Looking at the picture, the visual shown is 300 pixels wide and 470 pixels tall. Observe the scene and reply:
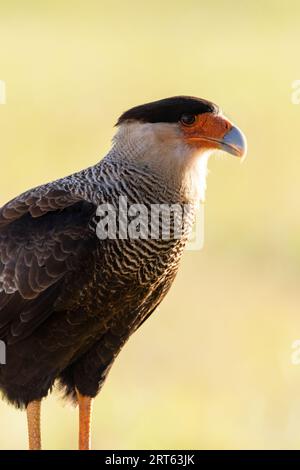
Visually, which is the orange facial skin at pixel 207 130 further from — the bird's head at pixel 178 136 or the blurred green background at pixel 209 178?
the blurred green background at pixel 209 178

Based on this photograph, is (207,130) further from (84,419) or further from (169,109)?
(84,419)

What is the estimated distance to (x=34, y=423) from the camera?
6.82 metres

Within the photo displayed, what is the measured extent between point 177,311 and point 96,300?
14.8 feet

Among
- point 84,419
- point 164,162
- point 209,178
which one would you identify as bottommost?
point 84,419

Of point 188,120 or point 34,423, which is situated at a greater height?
point 188,120

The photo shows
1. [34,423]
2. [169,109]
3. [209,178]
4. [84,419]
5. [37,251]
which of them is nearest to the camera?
[37,251]

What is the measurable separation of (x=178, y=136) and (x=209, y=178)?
6998 mm

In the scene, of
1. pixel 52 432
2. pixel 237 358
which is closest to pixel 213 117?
pixel 52 432

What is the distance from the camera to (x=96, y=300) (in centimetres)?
629

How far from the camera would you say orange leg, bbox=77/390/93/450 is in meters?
6.92

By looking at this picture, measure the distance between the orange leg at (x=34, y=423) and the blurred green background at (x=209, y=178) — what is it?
0.27 meters

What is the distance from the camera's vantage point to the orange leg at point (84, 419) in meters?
6.92

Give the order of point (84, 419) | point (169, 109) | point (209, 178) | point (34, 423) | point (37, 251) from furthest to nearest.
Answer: point (209, 178), point (84, 419), point (34, 423), point (169, 109), point (37, 251)

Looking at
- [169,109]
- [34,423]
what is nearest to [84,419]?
[34,423]
